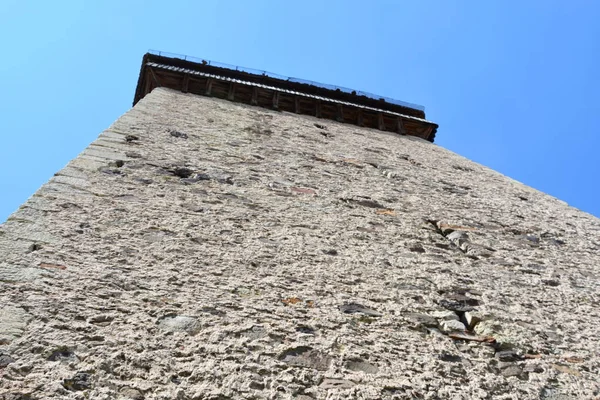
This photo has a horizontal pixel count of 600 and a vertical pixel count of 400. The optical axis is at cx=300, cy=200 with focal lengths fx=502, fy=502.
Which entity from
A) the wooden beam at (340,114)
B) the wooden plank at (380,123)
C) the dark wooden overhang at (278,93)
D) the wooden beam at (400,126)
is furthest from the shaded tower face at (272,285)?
the wooden beam at (400,126)

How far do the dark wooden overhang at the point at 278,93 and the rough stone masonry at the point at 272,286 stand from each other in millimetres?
2695

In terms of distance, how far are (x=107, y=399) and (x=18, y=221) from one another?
1.20 m

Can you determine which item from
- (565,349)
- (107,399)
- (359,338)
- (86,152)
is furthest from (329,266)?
(86,152)

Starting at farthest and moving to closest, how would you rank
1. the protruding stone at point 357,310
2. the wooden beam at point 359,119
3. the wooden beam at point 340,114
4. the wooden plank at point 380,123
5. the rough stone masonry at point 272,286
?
the wooden plank at point 380,123
the wooden beam at point 359,119
the wooden beam at point 340,114
the protruding stone at point 357,310
the rough stone masonry at point 272,286

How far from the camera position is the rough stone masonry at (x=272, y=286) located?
1899 millimetres

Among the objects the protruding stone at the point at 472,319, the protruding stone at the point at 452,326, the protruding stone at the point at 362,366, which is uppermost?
the protruding stone at the point at 472,319

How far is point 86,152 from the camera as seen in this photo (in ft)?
11.5

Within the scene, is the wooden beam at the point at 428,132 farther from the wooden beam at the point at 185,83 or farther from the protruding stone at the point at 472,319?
the protruding stone at the point at 472,319

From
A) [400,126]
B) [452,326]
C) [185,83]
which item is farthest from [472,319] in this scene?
[185,83]

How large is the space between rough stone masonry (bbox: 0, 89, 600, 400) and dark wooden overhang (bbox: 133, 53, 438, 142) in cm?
270

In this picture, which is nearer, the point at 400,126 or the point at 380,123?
the point at 380,123

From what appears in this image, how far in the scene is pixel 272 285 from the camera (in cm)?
254

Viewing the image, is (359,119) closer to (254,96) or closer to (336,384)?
(254,96)

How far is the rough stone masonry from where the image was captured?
74.8 inches
